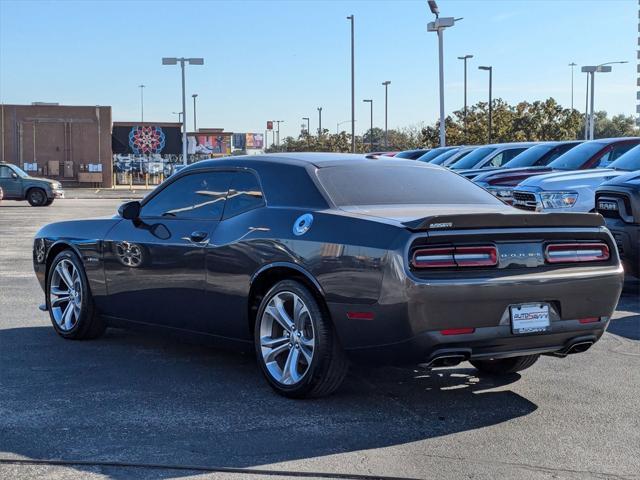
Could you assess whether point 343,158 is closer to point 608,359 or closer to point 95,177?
point 608,359

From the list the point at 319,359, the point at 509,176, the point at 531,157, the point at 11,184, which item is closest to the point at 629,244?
the point at 319,359

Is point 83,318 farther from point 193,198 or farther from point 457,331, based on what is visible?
point 457,331

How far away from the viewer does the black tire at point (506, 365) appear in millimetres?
6172

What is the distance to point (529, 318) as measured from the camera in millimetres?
5191

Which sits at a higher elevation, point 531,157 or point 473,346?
point 531,157

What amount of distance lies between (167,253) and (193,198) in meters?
0.45

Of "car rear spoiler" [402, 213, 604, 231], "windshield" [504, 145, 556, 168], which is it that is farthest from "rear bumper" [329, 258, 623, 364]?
"windshield" [504, 145, 556, 168]

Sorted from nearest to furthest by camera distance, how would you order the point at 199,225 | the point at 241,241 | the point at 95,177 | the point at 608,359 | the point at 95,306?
the point at 241,241 < the point at 199,225 < the point at 608,359 < the point at 95,306 < the point at 95,177

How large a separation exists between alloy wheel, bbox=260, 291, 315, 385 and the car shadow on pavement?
187mm

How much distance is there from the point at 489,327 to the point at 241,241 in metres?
1.75

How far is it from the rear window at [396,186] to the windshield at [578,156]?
26.5 ft

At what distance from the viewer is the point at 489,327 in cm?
506

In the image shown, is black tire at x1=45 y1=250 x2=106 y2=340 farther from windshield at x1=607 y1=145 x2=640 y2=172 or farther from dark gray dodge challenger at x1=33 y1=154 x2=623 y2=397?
windshield at x1=607 y1=145 x2=640 y2=172

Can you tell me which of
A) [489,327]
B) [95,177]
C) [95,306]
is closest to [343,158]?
[489,327]
